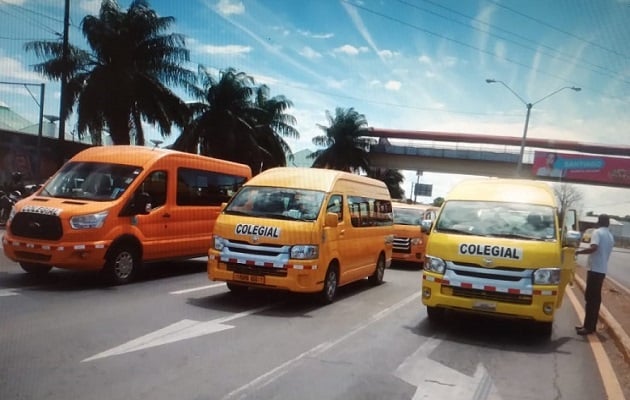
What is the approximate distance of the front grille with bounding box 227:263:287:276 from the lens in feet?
27.6

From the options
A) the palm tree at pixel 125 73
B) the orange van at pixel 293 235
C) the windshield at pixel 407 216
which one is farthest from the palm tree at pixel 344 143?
the orange van at pixel 293 235

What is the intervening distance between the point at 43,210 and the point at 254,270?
3.65 m

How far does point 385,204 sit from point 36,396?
9738 millimetres

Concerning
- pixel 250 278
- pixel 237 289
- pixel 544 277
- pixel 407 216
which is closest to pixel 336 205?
pixel 250 278

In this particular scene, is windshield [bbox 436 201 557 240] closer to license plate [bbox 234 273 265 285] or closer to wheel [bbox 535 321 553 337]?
wheel [bbox 535 321 553 337]

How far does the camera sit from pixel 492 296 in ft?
24.5

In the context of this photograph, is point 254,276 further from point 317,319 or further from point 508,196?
point 508,196

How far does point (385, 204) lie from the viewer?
43.6ft

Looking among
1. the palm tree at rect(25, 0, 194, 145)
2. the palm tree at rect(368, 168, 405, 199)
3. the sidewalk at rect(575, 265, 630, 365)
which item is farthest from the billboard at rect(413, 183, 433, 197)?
the sidewalk at rect(575, 265, 630, 365)

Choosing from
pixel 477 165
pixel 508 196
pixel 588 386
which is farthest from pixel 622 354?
pixel 477 165

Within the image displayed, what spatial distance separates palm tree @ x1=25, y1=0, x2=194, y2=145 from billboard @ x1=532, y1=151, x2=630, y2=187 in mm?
36033

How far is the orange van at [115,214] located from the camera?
9078mm

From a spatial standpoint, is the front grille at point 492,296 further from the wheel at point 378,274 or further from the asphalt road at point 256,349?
the wheel at point 378,274

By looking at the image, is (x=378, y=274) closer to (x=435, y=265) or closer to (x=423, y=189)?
(x=435, y=265)
